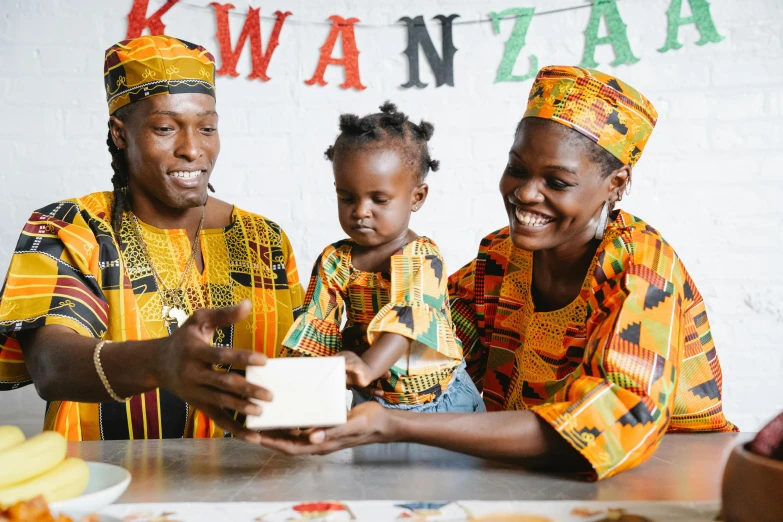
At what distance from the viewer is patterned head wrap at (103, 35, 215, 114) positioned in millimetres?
2033

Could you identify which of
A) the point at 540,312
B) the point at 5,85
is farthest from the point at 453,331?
the point at 5,85

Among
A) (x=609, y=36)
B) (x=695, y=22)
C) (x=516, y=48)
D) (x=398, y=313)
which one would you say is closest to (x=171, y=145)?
(x=398, y=313)

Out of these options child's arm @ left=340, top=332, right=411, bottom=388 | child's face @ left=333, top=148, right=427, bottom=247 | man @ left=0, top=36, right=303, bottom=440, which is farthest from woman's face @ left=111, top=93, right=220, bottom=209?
child's arm @ left=340, top=332, right=411, bottom=388

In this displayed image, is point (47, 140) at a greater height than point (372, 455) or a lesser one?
greater

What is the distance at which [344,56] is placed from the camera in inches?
126

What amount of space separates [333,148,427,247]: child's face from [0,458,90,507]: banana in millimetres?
913

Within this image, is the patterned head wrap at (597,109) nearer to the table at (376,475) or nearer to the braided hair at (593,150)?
the braided hair at (593,150)

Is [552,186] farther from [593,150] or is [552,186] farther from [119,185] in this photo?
[119,185]

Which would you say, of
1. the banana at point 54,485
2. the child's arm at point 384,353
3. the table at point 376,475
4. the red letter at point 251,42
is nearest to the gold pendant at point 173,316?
the table at point 376,475

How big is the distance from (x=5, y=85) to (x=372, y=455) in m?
2.53

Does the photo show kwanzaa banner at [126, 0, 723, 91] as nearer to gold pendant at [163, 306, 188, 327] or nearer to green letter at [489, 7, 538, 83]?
green letter at [489, 7, 538, 83]

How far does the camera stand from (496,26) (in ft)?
Result: 10.5

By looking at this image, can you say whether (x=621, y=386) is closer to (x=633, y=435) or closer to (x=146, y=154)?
(x=633, y=435)

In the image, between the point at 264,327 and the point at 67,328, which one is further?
the point at 264,327
